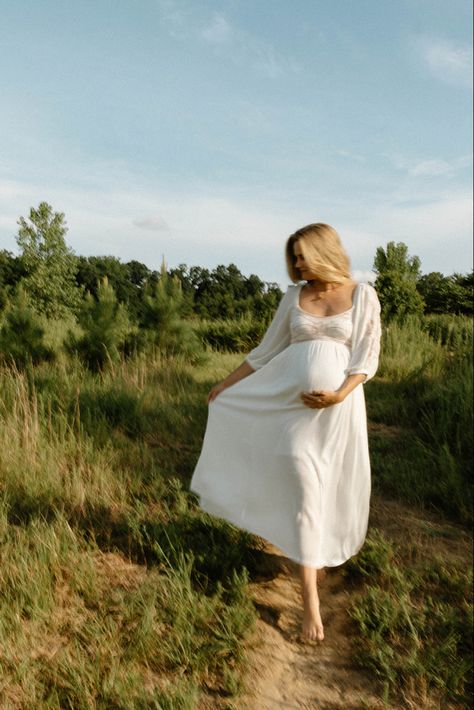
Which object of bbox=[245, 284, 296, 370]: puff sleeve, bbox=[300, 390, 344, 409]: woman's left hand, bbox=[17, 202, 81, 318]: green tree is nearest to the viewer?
bbox=[300, 390, 344, 409]: woman's left hand

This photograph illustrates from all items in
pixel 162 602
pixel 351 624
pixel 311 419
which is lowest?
pixel 351 624

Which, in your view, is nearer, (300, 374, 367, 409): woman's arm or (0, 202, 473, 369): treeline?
(300, 374, 367, 409): woman's arm

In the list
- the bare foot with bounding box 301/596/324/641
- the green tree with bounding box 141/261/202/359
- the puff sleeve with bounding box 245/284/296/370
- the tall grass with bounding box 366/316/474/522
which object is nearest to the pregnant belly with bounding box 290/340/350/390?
the puff sleeve with bounding box 245/284/296/370

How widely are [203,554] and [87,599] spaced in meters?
0.70

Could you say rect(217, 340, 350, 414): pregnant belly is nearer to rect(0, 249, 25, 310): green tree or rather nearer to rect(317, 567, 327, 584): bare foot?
rect(317, 567, 327, 584): bare foot

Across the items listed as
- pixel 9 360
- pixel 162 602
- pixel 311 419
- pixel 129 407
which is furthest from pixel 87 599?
pixel 9 360

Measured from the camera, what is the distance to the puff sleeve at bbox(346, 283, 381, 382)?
2.69 m

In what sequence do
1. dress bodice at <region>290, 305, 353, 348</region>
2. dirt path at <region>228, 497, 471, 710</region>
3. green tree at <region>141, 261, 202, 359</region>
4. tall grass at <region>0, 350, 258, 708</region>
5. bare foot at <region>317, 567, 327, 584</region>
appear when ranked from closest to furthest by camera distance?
1. tall grass at <region>0, 350, 258, 708</region>
2. dirt path at <region>228, 497, 471, 710</region>
3. dress bodice at <region>290, 305, 353, 348</region>
4. bare foot at <region>317, 567, 327, 584</region>
5. green tree at <region>141, 261, 202, 359</region>

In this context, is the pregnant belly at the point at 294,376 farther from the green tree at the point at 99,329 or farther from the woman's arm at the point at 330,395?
the green tree at the point at 99,329

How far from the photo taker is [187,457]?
4.61m

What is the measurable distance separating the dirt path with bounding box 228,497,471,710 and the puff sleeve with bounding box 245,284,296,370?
4.16 ft

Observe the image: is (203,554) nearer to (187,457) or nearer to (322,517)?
(322,517)

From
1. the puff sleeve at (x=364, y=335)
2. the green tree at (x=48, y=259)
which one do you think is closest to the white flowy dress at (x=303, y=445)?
the puff sleeve at (x=364, y=335)

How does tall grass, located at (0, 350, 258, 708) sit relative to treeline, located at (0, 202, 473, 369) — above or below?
below
